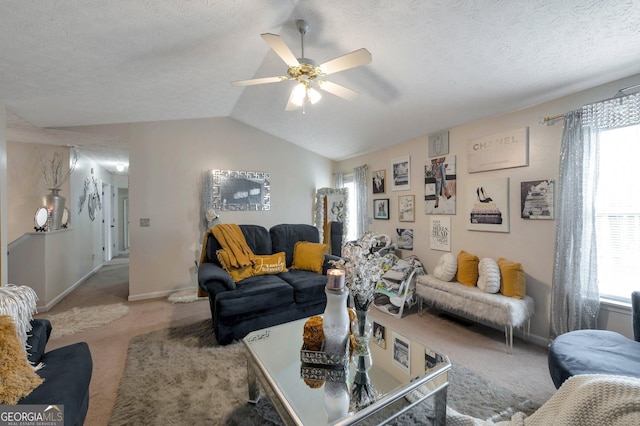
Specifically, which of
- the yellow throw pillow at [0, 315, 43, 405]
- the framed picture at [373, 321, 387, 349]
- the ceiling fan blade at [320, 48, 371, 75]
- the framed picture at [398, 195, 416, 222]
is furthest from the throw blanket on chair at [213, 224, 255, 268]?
the framed picture at [398, 195, 416, 222]

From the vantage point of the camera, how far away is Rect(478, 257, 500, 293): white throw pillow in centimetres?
254

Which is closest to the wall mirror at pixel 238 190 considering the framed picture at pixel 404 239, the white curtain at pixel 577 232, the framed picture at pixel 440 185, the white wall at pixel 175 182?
the white wall at pixel 175 182

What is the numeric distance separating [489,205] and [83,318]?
484 cm

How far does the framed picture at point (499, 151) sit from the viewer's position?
2.61 metres

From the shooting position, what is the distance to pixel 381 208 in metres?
4.37

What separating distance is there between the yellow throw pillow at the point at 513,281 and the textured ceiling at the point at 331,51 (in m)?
1.61

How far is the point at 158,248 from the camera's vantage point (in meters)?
3.96

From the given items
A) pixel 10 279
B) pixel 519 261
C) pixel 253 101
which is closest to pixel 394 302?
pixel 519 261

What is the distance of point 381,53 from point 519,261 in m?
2.43

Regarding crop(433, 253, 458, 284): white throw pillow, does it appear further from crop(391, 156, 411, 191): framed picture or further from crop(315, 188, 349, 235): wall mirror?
crop(315, 188, 349, 235): wall mirror

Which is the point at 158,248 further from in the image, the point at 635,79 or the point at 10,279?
the point at 635,79

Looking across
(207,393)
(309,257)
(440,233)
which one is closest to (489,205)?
(440,233)

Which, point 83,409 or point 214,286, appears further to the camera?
point 214,286

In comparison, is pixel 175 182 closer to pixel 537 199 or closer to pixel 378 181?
pixel 378 181
